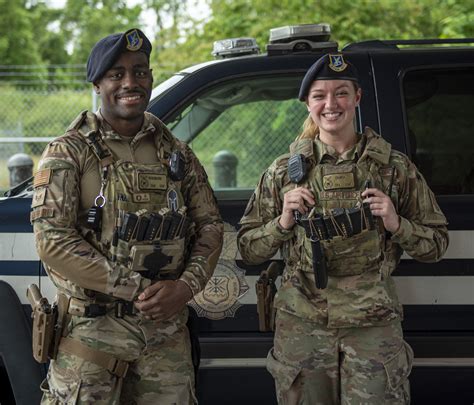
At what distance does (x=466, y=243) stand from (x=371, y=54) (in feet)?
3.02

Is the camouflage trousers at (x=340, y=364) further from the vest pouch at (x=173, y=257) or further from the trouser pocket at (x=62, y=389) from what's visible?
the trouser pocket at (x=62, y=389)

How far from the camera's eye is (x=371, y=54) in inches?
143

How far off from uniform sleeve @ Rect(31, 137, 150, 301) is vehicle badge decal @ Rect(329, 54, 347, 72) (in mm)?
974

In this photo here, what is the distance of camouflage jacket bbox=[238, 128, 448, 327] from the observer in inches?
116

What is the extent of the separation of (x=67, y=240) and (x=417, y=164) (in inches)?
64.5

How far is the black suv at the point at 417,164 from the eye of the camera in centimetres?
340

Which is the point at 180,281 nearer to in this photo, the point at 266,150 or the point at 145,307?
the point at 145,307

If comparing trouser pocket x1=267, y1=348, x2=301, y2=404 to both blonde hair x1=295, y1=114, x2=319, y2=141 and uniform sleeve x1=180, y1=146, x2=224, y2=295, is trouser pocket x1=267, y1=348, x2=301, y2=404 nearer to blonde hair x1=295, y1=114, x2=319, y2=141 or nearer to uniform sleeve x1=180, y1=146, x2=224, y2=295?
uniform sleeve x1=180, y1=146, x2=224, y2=295

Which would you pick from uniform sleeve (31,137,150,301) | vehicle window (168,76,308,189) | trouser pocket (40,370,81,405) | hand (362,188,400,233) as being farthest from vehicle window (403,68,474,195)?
trouser pocket (40,370,81,405)

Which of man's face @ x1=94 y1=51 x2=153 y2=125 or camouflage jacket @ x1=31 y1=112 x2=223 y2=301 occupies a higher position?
man's face @ x1=94 y1=51 x2=153 y2=125

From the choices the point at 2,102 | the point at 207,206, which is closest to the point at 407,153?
the point at 207,206

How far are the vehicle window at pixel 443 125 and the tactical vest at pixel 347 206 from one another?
64cm

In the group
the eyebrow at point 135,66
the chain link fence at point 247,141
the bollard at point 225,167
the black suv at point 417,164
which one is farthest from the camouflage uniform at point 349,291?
the bollard at point 225,167

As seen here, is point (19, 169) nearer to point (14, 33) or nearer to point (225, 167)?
point (225, 167)
